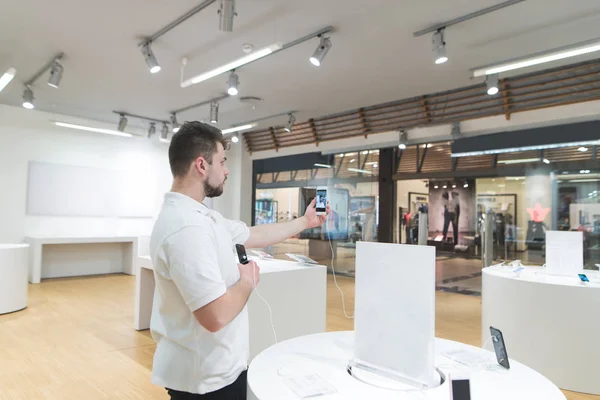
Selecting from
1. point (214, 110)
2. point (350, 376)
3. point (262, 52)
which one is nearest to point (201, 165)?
point (350, 376)

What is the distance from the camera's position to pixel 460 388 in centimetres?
111

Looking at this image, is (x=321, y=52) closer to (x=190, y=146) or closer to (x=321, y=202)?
(x=321, y=202)

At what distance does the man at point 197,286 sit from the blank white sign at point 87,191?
8.43m

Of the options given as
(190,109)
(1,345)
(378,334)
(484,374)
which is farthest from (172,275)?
(190,109)

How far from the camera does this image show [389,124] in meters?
8.04

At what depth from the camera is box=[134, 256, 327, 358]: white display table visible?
366 centimetres

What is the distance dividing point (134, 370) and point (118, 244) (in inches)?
252

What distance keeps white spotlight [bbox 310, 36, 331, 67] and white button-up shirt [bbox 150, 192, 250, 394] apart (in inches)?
136

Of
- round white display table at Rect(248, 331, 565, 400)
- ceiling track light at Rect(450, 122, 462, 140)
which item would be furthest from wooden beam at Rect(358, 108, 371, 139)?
round white display table at Rect(248, 331, 565, 400)

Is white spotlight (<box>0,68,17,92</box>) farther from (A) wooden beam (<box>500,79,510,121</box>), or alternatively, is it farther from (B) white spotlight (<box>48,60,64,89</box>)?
(A) wooden beam (<box>500,79,510,121</box>)

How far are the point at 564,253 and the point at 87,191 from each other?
8864 mm

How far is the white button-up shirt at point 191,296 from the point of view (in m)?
1.21

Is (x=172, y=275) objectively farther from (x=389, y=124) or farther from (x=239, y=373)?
(x=389, y=124)

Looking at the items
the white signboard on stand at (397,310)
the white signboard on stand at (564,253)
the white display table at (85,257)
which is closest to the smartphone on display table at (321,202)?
the white signboard on stand at (397,310)
